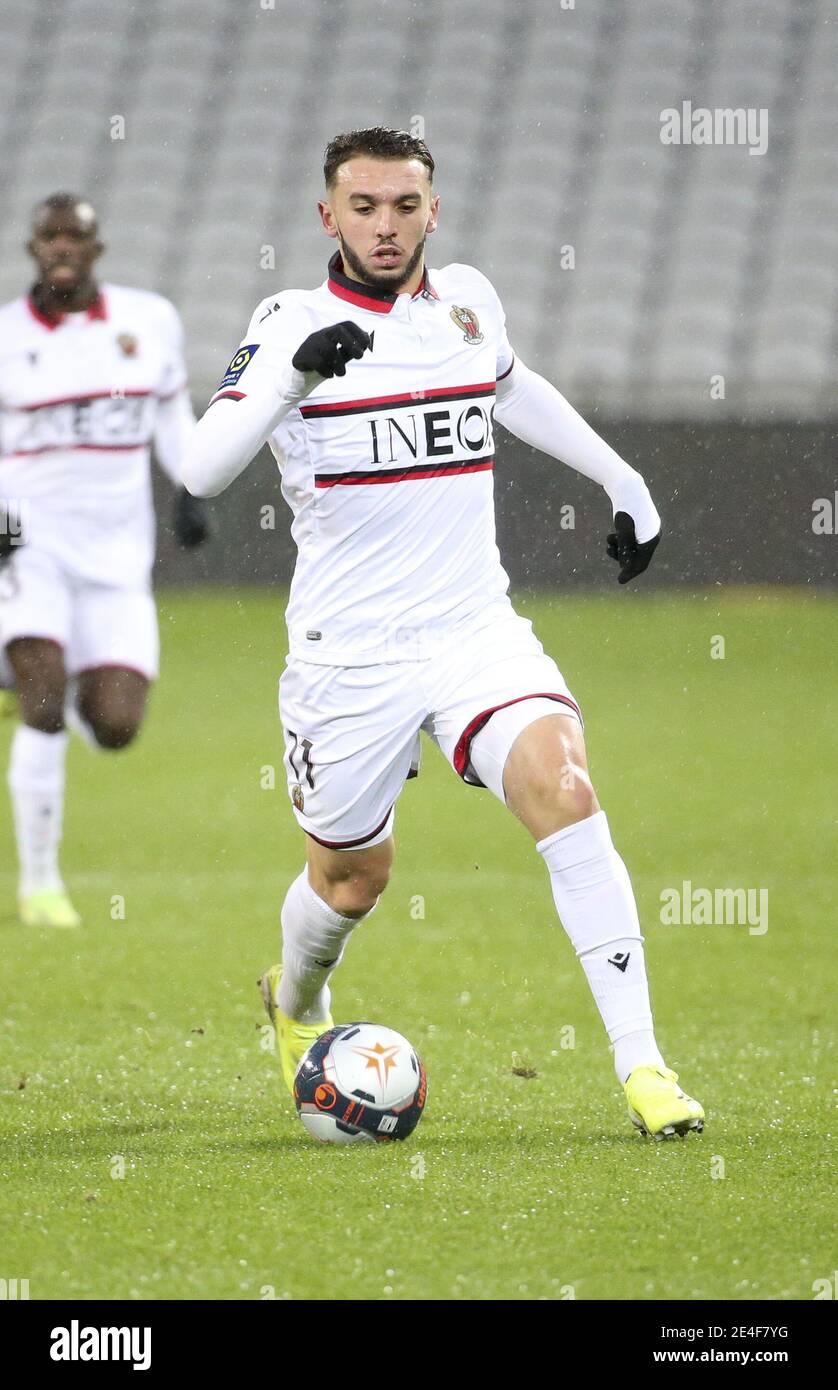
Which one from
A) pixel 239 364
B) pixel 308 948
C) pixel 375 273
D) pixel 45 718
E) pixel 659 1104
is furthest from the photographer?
pixel 45 718

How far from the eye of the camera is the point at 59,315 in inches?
264

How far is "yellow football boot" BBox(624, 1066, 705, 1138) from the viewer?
3596 mm

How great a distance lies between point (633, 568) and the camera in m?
4.14

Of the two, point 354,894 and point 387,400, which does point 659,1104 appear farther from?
point 387,400

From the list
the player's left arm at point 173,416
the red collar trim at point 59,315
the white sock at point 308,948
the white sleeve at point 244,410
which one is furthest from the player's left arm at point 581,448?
the red collar trim at point 59,315

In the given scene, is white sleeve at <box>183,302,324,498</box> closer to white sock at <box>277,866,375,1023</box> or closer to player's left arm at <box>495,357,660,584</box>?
player's left arm at <box>495,357,660,584</box>

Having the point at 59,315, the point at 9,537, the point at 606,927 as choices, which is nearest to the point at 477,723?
the point at 606,927

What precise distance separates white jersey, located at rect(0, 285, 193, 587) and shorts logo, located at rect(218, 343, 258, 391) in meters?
2.74

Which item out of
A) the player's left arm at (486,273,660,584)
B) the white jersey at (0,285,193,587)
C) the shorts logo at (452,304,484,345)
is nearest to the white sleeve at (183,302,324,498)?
the shorts logo at (452,304,484,345)

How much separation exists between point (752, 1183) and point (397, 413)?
158cm

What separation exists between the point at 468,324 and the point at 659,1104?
5.19 feet
